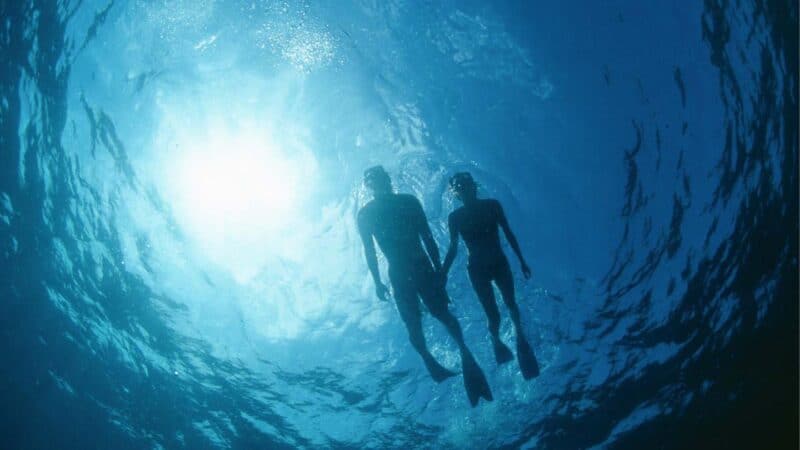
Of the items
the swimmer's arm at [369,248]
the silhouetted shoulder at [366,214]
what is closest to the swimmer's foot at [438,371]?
the swimmer's arm at [369,248]

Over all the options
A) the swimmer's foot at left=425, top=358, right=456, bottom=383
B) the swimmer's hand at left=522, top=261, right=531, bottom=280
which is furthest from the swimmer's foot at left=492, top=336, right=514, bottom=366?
the swimmer's hand at left=522, top=261, right=531, bottom=280

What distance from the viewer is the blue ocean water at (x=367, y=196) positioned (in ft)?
27.8

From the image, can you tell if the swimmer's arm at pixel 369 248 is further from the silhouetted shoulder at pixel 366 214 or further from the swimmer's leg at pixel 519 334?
the swimmer's leg at pixel 519 334

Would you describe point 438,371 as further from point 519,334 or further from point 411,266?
point 411,266

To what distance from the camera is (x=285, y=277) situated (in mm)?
10953

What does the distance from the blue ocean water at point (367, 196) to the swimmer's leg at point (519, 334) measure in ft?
9.04

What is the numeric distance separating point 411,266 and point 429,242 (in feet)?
1.78

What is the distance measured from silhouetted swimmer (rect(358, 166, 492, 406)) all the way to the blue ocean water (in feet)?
6.56

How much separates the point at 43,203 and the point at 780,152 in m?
19.4

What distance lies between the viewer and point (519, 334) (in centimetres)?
725

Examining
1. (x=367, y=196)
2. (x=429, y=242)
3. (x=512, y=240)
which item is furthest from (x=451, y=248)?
(x=367, y=196)

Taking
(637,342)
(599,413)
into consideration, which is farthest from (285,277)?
(599,413)

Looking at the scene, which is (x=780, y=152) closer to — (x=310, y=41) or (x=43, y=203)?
(x=310, y=41)

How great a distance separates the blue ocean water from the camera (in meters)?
8.48
